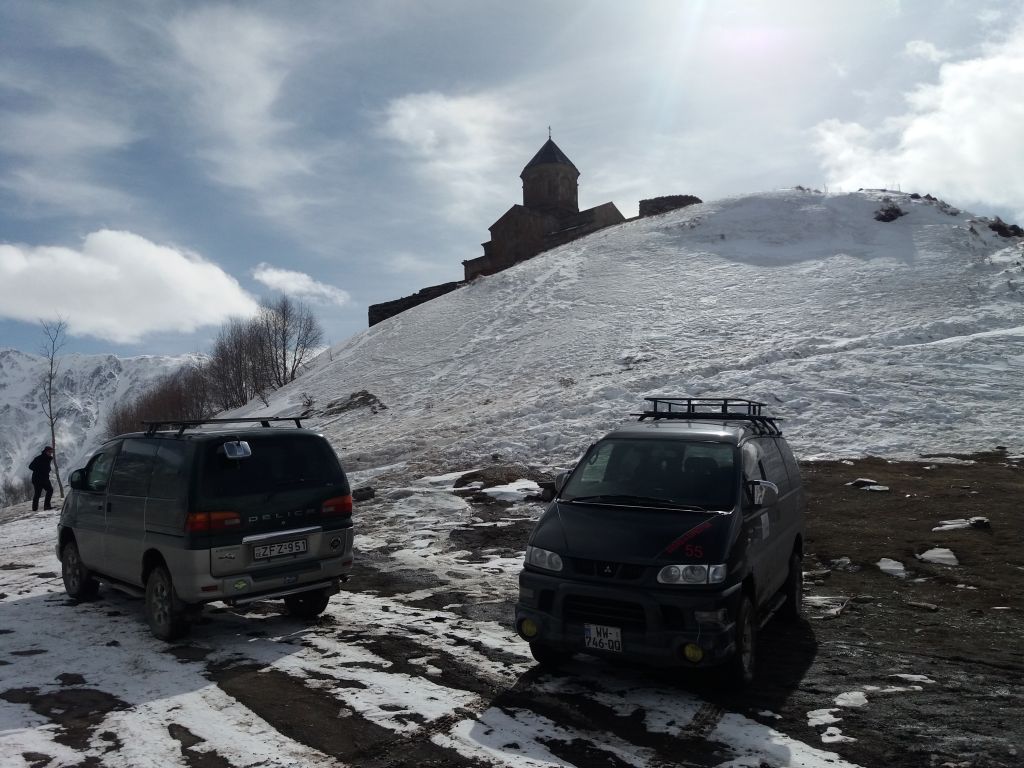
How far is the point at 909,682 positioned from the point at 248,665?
17.5 feet

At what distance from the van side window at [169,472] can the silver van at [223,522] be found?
0.5 inches

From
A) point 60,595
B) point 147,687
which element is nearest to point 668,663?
point 147,687

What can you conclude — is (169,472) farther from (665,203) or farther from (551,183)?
(551,183)

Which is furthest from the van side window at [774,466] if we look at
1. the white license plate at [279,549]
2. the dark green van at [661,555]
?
the white license plate at [279,549]

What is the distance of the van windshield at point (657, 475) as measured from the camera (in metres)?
5.98

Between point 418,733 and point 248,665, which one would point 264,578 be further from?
point 418,733

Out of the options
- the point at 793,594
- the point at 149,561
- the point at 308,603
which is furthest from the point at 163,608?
the point at 793,594

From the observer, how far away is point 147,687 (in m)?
5.77

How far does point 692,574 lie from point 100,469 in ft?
22.7

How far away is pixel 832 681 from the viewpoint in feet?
→ 18.7

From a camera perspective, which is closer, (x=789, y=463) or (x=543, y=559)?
(x=543, y=559)

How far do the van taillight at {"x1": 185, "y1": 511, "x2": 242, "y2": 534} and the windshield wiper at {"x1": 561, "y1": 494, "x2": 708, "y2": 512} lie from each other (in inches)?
123

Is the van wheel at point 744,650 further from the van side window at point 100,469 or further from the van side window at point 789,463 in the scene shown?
the van side window at point 100,469

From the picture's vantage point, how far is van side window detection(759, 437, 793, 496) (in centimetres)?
696
